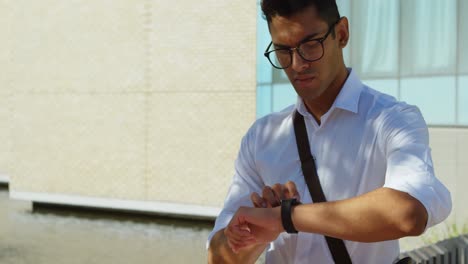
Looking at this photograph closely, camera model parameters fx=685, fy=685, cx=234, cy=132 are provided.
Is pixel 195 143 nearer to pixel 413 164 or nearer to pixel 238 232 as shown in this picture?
pixel 238 232

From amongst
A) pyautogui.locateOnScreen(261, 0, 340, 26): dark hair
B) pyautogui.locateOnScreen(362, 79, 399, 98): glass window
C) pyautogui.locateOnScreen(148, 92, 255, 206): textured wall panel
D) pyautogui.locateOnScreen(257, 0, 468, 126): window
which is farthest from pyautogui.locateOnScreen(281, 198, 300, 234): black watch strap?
pyautogui.locateOnScreen(148, 92, 255, 206): textured wall panel

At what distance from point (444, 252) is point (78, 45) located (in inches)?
481

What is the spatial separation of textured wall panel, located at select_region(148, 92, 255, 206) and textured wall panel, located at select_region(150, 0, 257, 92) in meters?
0.27

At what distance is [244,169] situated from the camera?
2078mm

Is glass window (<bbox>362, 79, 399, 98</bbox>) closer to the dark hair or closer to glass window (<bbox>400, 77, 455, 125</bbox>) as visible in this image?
glass window (<bbox>400, 77, 455, 125</bbox>)

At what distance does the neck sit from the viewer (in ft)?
6.43

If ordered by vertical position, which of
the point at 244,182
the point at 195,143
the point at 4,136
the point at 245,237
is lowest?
the point at 4,136

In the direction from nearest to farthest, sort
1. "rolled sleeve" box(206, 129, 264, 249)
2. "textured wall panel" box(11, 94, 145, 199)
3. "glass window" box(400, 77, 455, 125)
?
"rolled sleeve" box(206, 129, 264, 249)
"glass window" box(400, 77, 455, 125)
"textured wall panel" box(11, 94, 145, 199)

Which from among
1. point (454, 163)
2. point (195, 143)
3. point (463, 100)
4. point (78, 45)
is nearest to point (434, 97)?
point (463, 100)

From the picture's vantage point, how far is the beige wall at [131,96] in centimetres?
1306

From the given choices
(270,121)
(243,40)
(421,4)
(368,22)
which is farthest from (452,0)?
(270,121)

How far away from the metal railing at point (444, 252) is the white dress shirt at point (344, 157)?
1628mm

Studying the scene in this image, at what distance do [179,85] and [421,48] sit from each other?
516 cm

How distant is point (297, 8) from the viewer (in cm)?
184
